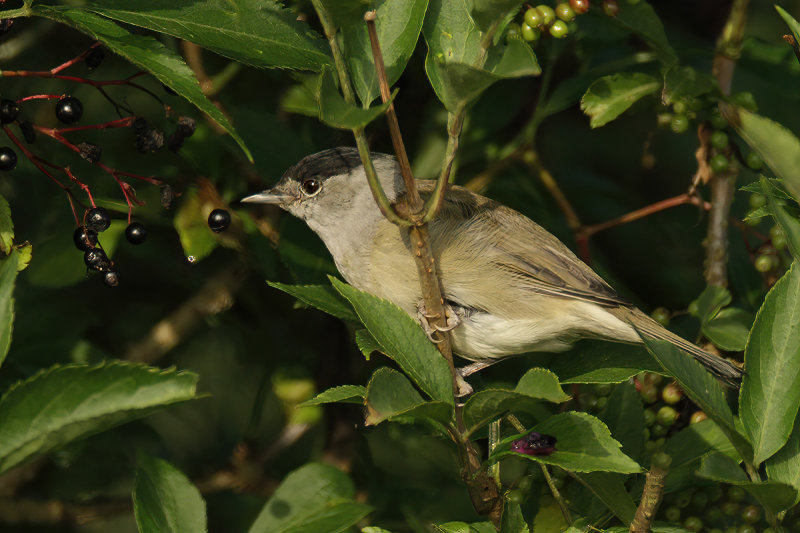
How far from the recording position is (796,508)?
8.21ft

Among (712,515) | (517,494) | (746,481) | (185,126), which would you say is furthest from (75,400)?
(712,515)

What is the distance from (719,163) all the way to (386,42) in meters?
1.92

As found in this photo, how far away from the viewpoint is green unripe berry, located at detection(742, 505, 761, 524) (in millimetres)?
2658

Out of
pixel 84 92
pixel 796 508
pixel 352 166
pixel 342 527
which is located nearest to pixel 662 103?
pixel 352 166

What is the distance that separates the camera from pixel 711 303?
3338 millimetres

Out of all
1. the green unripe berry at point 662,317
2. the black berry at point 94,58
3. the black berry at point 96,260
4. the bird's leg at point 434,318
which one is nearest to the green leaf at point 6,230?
the black berry at point 96,260

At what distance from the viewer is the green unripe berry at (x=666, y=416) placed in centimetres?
304

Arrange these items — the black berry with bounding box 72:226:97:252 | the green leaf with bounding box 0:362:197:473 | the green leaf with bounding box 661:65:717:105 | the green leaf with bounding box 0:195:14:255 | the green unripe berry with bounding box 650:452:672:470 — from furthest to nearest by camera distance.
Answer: the green leaf with bounding box 661:65:717:105
the black berry with bounding box 72:226:97:252
the green leaf with bounding box 0:195:14:255
the green unripe berry with bounding box 650:452:672:470
the green leaf with bounding box 0:362:197:473

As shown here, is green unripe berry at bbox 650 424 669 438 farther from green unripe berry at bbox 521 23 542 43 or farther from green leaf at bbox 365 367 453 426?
green unripe berry at bbox 521 23 542 43

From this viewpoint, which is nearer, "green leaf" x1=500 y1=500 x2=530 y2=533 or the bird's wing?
"green leaf" x1=500 y1=500 x2=530 y2=533

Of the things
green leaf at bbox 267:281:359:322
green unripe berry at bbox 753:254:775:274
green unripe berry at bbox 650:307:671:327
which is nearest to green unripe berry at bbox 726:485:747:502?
green unripe berry at bbox 650:307:671:327

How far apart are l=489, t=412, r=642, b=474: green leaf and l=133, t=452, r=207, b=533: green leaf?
86cm

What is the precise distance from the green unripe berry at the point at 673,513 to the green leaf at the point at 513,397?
725 mm

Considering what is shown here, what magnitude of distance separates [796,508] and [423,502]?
146 cm
